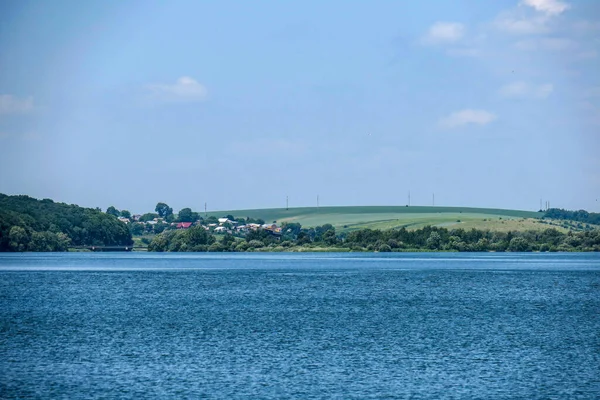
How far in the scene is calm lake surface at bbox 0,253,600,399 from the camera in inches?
1655

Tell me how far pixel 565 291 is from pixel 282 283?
119 feet

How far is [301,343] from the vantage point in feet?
184

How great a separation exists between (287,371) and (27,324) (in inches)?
1156

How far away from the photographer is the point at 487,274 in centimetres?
14250

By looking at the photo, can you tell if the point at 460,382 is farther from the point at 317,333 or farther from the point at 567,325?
the point at 567,325

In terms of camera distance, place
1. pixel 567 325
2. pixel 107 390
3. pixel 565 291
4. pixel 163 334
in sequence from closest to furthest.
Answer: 1. pixel 107 390
2. pixel 163 334
3. pixel 567 325
4. pixel 565 291

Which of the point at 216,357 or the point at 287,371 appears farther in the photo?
the point at 216,357

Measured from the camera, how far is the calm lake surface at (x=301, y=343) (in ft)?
138

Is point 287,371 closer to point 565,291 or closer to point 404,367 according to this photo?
point 404,367

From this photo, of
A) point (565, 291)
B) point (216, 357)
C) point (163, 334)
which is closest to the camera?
point (216, 357)

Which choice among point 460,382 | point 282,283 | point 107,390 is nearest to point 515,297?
point 282,283

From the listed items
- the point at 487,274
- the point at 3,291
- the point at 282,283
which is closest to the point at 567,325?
the point at 282,283

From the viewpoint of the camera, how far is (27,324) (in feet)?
222

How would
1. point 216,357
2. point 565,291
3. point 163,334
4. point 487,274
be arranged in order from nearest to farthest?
1. point 216,357
2. point 163,334
3. point 565,291
4. point 487,274
